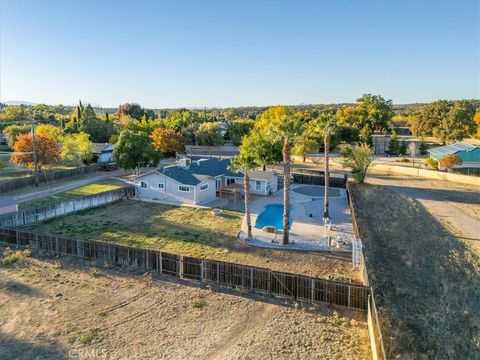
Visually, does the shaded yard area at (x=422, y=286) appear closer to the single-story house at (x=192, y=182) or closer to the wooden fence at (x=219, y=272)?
the wooden fence at (x=219, y=272)

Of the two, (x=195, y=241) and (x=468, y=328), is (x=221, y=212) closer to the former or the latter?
(x=195, y=241)

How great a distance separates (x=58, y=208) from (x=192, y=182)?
12.1 m

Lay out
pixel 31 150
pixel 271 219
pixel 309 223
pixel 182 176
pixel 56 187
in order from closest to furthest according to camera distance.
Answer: pixel 271 219
pixel 309 223
pixel 182 176
pixel 56 187
pixel 31 150

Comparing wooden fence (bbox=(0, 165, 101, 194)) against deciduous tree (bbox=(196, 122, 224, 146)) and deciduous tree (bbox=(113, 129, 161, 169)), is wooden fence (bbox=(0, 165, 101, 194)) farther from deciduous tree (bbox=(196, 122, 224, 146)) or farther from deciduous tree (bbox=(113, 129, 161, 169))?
deciduous tree (bbox=(196, 122, 224, 146))

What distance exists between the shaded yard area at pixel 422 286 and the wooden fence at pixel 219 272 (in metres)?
1.90

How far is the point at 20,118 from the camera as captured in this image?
345 ft

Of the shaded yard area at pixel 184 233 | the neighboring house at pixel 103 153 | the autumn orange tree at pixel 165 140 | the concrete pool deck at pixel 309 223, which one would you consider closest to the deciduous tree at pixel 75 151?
the neighboring house at pixel 103 153

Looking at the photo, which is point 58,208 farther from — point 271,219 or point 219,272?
point 219,272

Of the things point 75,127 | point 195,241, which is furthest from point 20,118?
point 195,241

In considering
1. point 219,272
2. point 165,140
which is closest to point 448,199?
point 219,272

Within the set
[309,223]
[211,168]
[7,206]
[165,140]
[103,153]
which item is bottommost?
[309,223]

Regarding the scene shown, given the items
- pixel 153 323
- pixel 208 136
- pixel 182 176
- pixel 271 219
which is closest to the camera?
pixel 153 323

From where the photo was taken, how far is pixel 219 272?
19.2 metres

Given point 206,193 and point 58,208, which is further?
point 206,193
